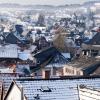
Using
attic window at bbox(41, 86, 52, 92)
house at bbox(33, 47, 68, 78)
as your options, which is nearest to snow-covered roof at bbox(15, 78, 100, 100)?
attic window at bbox(41, 86, 52, 92)

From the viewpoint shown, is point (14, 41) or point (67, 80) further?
point (14, 41)

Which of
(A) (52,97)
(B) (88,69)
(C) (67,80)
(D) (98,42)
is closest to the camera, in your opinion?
(A) (52,97)

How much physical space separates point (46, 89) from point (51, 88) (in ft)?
1.19

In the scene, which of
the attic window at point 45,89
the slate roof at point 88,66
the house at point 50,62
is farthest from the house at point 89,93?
the house at point 50,62

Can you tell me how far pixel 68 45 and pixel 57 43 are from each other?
8.46 feet

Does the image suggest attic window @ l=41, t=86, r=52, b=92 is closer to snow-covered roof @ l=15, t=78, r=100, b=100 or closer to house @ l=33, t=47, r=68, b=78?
snow-covered roof @ l=15, t=78, r=100, b=100

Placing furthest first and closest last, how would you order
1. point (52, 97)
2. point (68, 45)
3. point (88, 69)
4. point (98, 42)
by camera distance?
1. point (98, 42)
2. point (68, 45)
3. point (88, 69)
4. point (52, 97)

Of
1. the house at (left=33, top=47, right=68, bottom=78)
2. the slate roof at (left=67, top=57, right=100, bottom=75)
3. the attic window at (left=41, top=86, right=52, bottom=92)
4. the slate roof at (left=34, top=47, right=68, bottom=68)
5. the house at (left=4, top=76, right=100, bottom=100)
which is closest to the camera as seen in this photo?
the house at (left=4, top=76, right=100, bottom=100)

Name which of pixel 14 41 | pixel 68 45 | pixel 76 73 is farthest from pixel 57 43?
pixel 76 73

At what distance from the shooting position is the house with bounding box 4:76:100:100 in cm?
2188

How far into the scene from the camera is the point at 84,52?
54031 mm

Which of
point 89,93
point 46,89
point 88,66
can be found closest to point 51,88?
point 46,89

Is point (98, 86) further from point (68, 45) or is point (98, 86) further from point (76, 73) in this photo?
point (68, 45)

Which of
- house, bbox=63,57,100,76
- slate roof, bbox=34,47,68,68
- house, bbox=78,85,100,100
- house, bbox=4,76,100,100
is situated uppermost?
house, bbox=78,85,100,100
